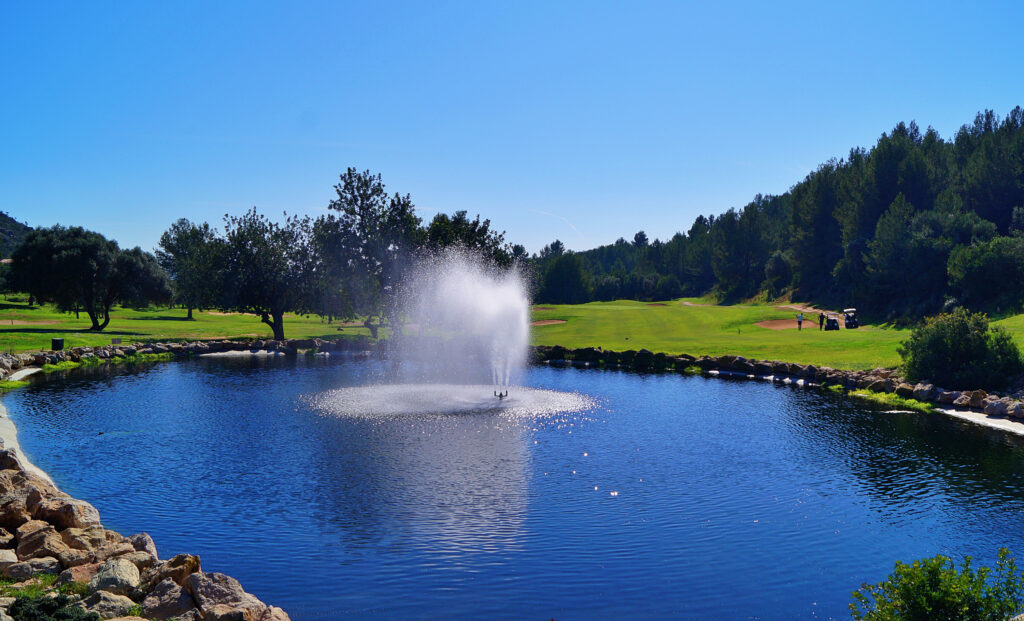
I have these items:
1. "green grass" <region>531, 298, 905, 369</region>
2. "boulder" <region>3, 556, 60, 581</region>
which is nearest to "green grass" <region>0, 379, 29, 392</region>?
"boulder" <region>3, 556, 60, 581</region>

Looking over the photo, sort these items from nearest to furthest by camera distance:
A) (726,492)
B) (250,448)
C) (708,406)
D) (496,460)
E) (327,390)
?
(726,492) < (496,460) < (250,448) < (708,406) < (327,390)

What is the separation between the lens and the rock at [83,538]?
45.7 feet

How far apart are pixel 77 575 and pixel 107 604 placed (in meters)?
1.97

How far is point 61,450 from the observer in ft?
80.7

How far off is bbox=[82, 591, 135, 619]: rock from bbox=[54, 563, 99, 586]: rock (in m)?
1.23

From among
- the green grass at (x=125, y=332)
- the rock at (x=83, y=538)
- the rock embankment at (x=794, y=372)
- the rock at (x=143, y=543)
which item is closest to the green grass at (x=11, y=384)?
the green grass at (x=125, y=332)

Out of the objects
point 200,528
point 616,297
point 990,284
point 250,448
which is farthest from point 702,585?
point 616,297

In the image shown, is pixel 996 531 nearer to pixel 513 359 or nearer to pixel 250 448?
pixel 250 448

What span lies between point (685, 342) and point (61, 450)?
47.6 metres

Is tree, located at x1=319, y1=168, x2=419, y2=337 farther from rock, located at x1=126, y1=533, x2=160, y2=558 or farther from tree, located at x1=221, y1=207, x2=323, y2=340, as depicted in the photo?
rock, located at x1=126, y1=533, x2=160, y2=558

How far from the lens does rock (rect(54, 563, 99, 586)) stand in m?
12.0

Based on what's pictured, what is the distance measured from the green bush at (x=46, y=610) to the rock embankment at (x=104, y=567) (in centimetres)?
34

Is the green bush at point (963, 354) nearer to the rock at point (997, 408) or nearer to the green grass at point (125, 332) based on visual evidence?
the rock at point (997, 408)

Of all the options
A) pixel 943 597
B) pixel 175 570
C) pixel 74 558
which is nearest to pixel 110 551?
pixel 74 558
